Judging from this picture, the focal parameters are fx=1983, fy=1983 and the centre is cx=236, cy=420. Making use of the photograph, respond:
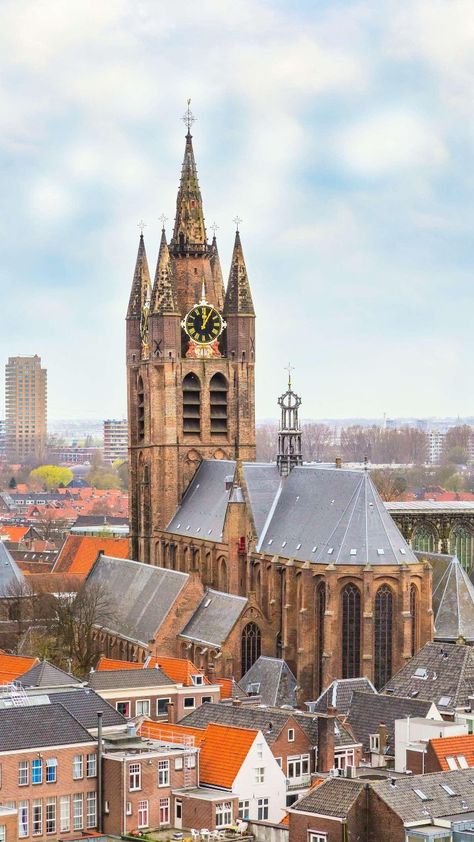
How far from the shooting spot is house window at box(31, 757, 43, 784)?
214 feet

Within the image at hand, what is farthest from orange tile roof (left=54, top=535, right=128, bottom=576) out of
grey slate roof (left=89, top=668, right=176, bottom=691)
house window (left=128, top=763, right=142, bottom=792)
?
house window (left=128, top=763, right=142, bottom=792)

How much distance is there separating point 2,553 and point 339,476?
26430 millimetres

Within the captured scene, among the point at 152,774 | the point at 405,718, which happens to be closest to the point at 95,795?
the point at 152,774

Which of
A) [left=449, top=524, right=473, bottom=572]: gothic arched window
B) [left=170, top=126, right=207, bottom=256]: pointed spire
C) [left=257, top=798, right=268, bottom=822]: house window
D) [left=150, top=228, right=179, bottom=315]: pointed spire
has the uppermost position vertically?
[left=170, top=126, right=207, bottom=256]: pointed spire

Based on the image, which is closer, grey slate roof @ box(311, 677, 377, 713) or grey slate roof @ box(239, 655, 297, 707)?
grey slate roof @ box(311, 677, 377, 713)

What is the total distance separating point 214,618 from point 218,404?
22112 mm

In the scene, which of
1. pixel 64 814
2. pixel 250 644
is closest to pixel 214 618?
pixel 250 644

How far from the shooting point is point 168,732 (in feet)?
242

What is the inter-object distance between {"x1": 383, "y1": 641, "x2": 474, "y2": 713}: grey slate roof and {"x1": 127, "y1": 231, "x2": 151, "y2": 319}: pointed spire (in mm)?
42815

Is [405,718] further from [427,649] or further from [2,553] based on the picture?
[2,553]

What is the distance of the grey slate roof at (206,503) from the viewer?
11100 centimetres

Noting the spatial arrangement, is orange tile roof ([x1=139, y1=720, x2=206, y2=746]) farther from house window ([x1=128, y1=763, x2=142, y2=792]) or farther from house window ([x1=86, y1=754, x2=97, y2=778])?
house window ([x1=86, y1=754, x2=97, y2=778])

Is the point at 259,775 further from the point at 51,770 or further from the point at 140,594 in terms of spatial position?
the point at 140,594

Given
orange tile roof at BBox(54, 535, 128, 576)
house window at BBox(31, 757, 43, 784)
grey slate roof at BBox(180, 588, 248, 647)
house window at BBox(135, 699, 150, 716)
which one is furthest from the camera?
orange tile roof at BBox(54, 535, 128, 576)
